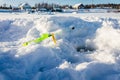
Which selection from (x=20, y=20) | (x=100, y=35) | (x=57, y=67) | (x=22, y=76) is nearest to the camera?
(x=22, y=76)

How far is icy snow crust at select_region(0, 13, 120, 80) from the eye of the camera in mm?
5340

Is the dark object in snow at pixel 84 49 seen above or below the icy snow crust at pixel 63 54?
below

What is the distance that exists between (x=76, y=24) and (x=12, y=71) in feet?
16.7

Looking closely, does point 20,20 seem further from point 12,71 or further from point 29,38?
point 12,71

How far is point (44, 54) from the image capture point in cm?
605

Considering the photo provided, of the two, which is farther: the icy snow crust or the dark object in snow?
the dark object in snow

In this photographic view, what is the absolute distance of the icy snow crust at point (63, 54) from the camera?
5.34 metres

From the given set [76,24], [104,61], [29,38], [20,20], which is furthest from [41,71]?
[20,20]

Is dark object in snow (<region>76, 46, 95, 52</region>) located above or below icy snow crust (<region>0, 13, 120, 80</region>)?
below

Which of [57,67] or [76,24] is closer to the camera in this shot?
[57,67]

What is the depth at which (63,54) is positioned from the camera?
21.3ft

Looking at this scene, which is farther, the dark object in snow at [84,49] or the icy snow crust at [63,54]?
the dark object in snow at [84,49]

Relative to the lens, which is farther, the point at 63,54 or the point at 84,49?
the point at 84,49

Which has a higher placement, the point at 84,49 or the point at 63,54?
the point at 63,54
